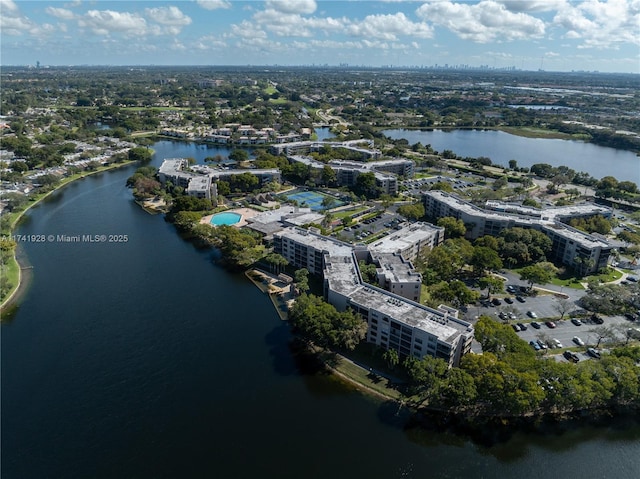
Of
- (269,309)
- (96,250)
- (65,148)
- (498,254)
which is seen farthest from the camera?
(65,148)

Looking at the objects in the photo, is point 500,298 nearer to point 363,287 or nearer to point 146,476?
point 363,287

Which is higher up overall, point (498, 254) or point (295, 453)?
point (498, 254)

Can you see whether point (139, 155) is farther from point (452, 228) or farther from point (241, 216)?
point (452, 228)

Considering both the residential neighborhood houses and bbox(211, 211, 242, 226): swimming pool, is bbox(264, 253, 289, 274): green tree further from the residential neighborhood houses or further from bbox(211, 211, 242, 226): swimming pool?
bbox(211, 211, 242, 226): swimming pool

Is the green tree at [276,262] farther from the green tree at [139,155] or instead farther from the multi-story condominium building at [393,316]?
the green tree at [139,155]

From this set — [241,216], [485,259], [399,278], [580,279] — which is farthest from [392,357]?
[241,216]

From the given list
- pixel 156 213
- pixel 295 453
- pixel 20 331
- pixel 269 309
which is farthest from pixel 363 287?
pixel 156 213
